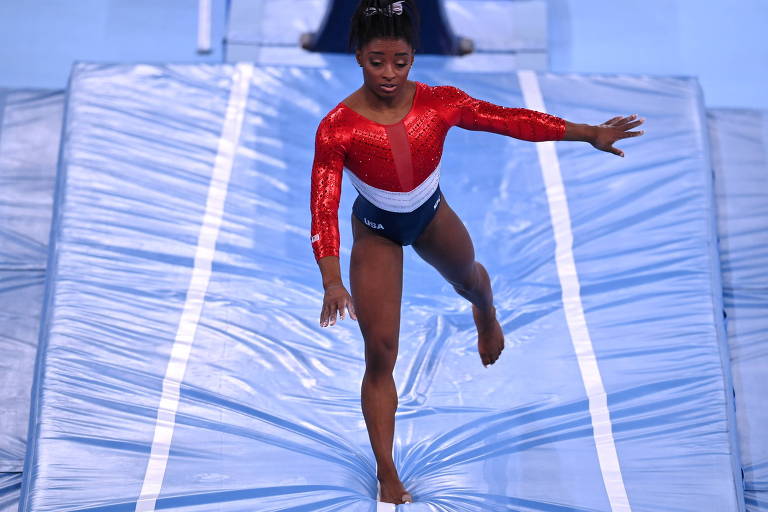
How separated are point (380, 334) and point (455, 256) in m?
0.43

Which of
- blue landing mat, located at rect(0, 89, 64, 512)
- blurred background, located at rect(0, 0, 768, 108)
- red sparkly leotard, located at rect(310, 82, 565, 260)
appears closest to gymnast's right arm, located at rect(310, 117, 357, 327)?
red sparkly leotard, located at rect(310, 82, 565, 260)

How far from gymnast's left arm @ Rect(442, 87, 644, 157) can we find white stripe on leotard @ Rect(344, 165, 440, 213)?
23 centimetres

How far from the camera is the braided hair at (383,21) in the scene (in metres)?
2.67

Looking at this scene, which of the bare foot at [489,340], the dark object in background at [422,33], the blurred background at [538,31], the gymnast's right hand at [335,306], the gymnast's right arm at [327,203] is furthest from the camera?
the blurred background at [538,31]

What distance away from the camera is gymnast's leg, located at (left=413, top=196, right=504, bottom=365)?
305cm

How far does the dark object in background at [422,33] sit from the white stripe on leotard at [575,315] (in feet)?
1.72

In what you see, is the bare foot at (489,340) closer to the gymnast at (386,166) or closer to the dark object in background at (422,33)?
the gymnast at (386,166)

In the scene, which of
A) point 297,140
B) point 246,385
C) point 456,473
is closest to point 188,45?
point 297,140

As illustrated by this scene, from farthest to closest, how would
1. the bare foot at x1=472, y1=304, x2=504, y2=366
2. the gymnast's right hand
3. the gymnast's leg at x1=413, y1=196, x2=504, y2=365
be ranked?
the bare foot at x1=472, y1=304, x2=504, y2=366, the gymnast's leg at x1=413, y1=196, x2=504, y2=365, the gymnast's right hand

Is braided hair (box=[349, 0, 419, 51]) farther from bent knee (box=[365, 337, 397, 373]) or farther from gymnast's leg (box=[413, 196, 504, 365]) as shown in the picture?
bent knee (box=[365, 337, 397, 373])

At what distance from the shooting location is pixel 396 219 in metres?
2.91

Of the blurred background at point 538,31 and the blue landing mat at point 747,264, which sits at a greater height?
the blurred background at point 538,31

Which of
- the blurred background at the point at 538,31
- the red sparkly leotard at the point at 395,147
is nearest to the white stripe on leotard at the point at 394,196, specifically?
the red sparkly leotard at the point at 395,147

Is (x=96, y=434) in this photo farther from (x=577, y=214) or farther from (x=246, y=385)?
(x=577, y=214)
